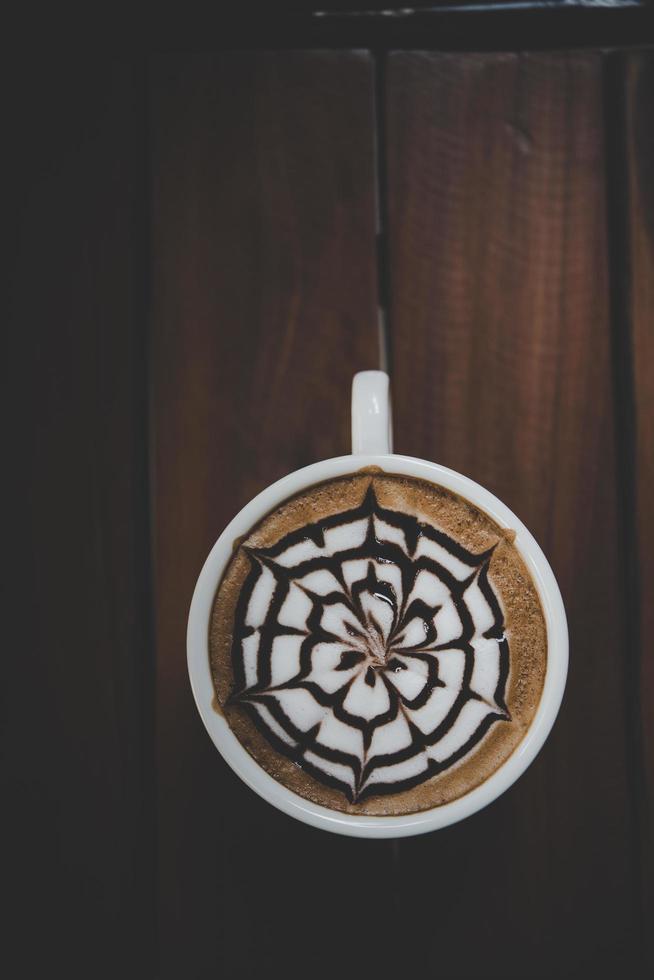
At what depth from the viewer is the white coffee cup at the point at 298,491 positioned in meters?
0.71

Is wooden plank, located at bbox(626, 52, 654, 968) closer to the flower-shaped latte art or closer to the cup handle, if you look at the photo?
the flower-shaped latte art

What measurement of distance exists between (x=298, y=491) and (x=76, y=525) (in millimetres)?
353

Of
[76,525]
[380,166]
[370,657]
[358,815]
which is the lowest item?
[358,815]

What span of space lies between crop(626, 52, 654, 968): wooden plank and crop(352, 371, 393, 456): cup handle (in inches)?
15.7

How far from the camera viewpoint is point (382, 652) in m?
Result: 0.73

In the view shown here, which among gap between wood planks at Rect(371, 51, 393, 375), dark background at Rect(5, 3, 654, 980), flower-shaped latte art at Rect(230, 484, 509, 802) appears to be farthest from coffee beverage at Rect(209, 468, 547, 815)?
gap between wood planks at Rect(371, 51, 393, 375)

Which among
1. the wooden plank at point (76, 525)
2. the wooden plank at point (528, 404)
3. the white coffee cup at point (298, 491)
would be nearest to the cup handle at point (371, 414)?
the white coffee cup at point (298, 491)

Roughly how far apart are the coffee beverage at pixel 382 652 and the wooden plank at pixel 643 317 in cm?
25

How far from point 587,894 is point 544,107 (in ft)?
3.51

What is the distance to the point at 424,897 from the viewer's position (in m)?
0.87

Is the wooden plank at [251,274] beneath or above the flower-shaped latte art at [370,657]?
above

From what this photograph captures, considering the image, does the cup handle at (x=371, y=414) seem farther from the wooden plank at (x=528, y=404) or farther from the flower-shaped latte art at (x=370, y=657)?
the wooden plank at (x=528, y=404)

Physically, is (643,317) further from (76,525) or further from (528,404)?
(76,525)

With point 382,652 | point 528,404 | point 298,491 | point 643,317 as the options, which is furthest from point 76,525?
point 643,317
